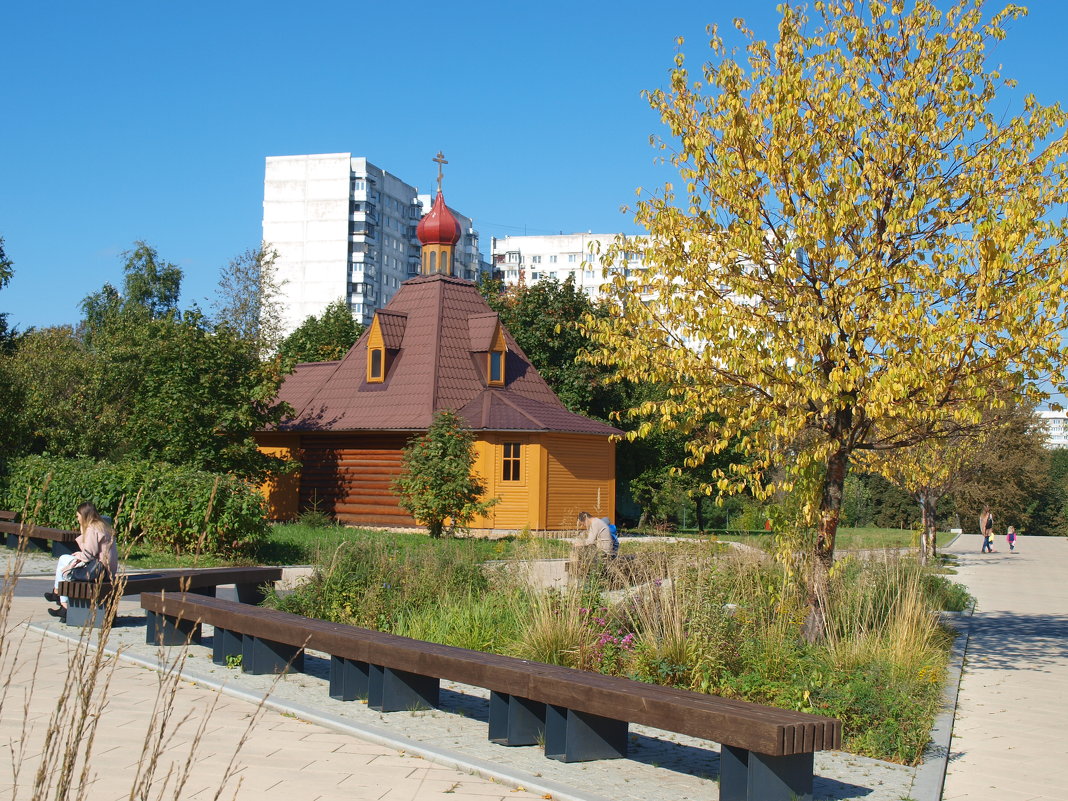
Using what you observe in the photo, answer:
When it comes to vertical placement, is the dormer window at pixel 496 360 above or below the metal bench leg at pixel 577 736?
above

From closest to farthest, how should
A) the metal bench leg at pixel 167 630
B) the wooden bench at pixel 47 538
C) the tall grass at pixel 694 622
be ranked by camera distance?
the tall grass at pixel 694 622
the metal bench leg at pixel 167 630
the wooden bench at pixel 47 538

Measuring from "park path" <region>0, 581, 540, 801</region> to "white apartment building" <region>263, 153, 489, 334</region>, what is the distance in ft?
267

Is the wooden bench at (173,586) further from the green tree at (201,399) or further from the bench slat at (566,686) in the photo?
the green tree at (201,399)

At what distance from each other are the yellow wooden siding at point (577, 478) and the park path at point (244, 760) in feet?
66.5

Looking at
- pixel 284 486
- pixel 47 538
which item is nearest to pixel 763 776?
pixel 47 538

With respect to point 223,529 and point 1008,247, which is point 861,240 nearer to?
point 1008,247

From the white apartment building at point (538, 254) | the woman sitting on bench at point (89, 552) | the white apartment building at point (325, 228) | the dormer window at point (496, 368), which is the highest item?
the white apartment building at point (538, 254)

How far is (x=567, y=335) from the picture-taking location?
36406 millimetres

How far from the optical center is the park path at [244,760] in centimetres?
551

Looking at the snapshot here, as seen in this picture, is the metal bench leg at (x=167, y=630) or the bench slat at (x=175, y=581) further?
the bench slat at (x=175, y=581)

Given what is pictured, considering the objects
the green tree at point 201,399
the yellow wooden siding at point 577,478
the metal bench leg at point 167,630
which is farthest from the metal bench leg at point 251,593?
the yellow wooden siding at point 577,478

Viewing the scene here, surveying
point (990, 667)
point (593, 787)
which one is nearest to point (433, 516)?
point (990, 667)

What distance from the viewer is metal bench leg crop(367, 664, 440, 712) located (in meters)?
7.49

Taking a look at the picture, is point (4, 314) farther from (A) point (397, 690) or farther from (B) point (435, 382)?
(A) point (397, 690)
